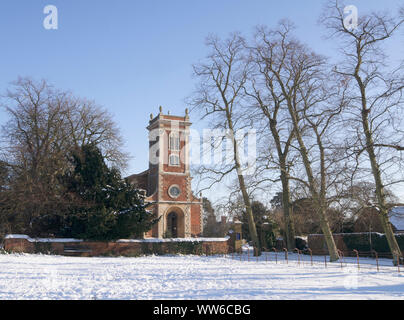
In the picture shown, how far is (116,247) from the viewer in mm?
24391

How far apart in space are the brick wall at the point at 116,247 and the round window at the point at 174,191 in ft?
46.6

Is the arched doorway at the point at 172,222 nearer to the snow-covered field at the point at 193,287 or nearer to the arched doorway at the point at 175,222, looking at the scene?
the arched doorway at the point at 175,222

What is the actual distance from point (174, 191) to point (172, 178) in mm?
1514

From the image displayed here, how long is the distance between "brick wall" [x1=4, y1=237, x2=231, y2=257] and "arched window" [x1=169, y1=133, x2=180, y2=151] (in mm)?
17491

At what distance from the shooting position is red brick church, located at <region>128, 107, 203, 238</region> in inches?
1625

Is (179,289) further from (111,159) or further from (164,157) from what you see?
(164,157)

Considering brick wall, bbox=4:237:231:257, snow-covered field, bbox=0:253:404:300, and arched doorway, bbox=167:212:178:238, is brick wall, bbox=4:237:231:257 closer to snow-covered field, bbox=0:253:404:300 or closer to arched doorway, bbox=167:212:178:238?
snow-covered field, bbox=0:253:404:300

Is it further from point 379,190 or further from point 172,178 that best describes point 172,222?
point 379,190

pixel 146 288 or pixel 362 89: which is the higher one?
pixel 362 89

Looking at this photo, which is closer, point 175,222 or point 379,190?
point 379,190

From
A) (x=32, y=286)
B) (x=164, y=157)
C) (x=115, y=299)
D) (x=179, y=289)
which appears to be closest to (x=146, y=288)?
(x=179, y=289)

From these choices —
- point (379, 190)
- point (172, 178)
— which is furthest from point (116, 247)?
point (172, 178)
